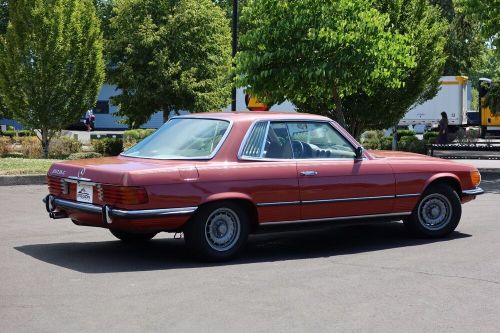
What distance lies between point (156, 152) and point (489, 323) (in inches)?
161

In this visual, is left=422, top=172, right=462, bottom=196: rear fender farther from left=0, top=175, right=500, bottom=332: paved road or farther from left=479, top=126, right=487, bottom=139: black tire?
left=479, top=126, right=487, bottom=139: black tire

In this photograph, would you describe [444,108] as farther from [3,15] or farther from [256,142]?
[256,142]

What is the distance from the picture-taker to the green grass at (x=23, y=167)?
1709 centimetres

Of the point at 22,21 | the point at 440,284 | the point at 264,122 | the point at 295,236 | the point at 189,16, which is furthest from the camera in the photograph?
the point at 189,16

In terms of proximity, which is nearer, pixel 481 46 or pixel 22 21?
pixel 22 21

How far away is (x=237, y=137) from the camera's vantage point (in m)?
8.69

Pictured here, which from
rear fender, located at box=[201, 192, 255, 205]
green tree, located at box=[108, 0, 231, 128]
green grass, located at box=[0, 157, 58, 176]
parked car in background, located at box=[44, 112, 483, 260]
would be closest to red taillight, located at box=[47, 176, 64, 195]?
parked car in background, located at box=[44, 112, 483, 260]

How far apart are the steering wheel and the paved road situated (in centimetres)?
109

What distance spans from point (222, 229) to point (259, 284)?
3.99 ft

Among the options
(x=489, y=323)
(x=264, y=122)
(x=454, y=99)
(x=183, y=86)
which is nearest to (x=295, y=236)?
(x=264, y=122)

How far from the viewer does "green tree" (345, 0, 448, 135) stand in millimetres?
23752

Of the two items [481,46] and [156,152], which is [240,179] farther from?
[481,46]

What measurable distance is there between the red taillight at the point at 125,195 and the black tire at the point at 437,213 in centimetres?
353

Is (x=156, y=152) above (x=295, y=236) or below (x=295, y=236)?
above
